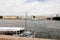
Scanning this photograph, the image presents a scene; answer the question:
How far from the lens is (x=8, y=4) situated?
1339 mm

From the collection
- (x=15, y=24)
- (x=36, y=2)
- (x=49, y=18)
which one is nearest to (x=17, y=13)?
(x=15, y=24)

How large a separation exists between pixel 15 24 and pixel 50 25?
13.6 inches

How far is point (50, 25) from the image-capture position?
1.14 meters

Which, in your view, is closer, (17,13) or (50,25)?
(50,25)

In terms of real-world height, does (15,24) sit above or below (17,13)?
below

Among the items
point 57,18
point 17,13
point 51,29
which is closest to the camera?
point 51,29

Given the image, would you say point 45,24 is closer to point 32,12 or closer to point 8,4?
point 32,12

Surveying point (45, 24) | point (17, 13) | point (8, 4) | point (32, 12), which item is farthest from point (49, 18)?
point (8, 4)

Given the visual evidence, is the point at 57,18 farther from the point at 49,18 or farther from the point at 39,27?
the point at 39,27

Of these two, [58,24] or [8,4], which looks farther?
[8,4]

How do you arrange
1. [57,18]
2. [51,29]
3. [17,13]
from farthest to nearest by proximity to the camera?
1. [17,13]
2. [57,18]
3. [51,29]

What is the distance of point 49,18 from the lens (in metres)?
1.19

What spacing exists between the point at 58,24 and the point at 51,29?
100 millimetres

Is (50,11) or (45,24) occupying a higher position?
(50,11)
